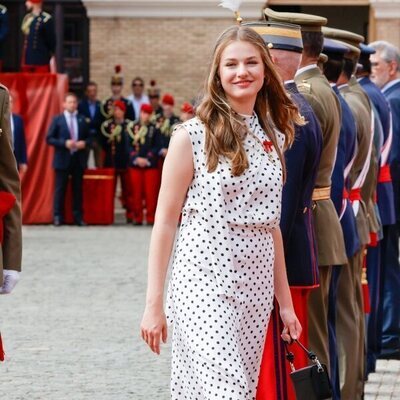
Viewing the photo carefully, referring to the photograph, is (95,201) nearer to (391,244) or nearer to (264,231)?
(391,244)

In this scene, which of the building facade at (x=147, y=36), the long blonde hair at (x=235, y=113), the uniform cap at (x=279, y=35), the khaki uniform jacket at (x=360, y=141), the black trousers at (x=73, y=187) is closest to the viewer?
the long blonde hair at (x=235, y=113)

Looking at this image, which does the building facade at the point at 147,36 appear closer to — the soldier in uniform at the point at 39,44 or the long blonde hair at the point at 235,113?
the soldier in uniform at the point at 39,44

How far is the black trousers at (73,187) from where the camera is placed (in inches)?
891

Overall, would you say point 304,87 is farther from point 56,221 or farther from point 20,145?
point 56,221

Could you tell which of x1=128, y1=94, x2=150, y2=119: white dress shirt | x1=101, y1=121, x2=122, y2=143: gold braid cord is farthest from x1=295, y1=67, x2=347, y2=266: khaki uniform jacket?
x1=128, y1=94, x2=150, y2=119: white dress shirt

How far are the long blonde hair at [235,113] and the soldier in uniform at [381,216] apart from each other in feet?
11.4

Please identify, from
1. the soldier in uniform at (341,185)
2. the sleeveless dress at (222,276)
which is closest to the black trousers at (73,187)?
the soldier in uniform at (341,185)

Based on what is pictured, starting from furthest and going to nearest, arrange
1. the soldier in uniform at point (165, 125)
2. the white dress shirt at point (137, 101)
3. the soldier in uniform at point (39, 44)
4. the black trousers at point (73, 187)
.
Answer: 1. the white dress shirt at point (137, 101)
2. the soldier in uniform at point (39, 44)
3. the soldier in uniform at point (165, 125)
4. the black trousers at point (73, 187)

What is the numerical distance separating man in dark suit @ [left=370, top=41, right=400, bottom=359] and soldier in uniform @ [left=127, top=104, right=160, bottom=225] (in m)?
→ 12.6

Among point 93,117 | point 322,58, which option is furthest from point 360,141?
point 93,117

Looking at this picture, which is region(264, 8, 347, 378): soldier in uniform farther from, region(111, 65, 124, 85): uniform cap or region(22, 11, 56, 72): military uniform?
region(111, 65, 124, 85): uniform cap

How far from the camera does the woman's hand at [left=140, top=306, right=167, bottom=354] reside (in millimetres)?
5088

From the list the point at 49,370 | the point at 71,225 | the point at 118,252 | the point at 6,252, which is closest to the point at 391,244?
the point at 49,370

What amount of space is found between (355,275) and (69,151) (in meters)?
15.0
